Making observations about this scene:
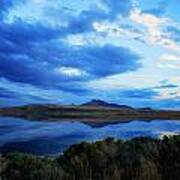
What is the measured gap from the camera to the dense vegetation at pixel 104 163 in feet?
37.4

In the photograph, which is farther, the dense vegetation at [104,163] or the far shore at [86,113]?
the far shore at [86,113]

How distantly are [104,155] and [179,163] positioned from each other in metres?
1.66

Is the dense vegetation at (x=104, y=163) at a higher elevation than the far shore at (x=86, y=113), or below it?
below

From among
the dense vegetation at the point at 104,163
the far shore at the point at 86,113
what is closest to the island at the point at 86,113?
the far shore at the point at 86,113

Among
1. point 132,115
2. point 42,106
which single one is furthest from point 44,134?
point 132,115

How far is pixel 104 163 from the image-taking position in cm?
1244

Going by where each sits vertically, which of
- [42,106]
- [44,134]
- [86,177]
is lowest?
[86,177]

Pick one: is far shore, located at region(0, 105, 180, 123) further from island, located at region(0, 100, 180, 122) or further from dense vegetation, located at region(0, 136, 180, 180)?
dense vegetation, located at region(0, 136, 180, 180)

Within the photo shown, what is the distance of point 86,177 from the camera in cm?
1155

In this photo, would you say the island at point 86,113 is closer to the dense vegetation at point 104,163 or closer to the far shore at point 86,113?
the far shore at point 86,113

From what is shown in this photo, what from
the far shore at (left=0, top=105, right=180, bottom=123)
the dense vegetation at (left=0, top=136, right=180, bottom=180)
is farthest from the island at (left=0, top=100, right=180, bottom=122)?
the dense vegetation at (left=0, top=136, right=180, bottom=180)

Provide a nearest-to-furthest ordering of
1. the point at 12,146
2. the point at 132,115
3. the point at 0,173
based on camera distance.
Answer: the point at 0,173
the point at 12,146
the point at 132,115

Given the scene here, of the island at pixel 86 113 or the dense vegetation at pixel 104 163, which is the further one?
the island at pixel 86 113

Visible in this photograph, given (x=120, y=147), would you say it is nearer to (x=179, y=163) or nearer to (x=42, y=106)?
(x=179, y=163)
